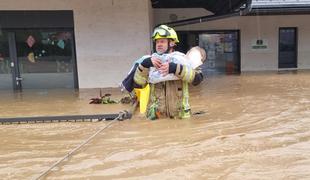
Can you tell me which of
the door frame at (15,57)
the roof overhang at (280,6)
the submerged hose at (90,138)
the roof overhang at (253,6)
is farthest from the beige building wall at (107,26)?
the roof overhang at (280,6)

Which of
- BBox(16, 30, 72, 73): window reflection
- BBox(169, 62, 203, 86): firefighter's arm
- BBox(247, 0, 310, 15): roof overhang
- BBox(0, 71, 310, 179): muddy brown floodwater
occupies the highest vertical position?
BBox(247, 0, 310, 15): roof overhang

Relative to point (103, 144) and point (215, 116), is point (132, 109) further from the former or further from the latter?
point (103, 144)

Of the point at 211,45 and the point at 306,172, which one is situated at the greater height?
the point at 211,45

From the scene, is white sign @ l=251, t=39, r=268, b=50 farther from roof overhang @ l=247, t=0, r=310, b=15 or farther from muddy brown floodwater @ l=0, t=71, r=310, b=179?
muddy brown floodwater @ l=0, t=71, r=310, b=179

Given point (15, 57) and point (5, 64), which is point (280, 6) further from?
point (5, 64)

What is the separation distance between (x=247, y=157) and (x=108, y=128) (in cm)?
272

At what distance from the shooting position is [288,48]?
18.9 meters

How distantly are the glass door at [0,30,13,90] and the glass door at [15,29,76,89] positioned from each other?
32 centimetres

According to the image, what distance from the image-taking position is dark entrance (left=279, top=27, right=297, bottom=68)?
739 inches

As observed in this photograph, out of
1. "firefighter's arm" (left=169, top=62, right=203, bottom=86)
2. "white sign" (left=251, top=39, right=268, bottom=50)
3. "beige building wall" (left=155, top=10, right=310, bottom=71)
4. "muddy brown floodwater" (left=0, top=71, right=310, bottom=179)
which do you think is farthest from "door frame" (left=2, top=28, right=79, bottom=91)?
"white sign" (left=251, top=39, right=268, bottom=50)

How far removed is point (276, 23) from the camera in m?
18.5

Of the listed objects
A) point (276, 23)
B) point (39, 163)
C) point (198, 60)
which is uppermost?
point (276, 23)

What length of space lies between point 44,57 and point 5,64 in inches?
51.5

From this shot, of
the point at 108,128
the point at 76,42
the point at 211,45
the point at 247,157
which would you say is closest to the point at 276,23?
the point at 211,45
